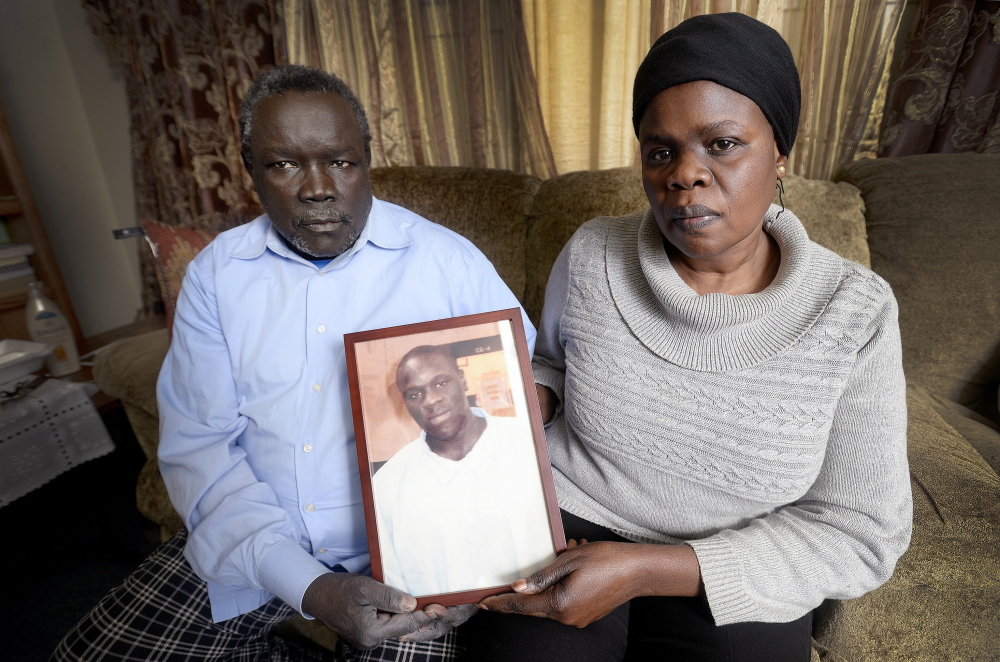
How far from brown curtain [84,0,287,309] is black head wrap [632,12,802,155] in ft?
6.57

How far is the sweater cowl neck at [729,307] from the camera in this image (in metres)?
0.81

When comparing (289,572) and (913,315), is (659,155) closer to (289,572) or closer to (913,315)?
(289,572)

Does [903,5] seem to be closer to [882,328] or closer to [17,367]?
[882,328]

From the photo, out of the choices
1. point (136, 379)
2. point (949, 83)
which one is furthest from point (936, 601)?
point (136, 379)

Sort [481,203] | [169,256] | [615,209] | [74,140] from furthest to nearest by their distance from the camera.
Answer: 1. [74,140]
2. [481,203]
3. [169,256]
4. [615,209]

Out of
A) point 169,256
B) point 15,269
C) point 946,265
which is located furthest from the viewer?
point 15,269

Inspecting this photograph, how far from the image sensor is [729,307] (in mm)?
823

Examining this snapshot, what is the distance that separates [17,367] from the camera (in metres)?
1.64

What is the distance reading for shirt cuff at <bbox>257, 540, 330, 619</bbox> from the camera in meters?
0.84

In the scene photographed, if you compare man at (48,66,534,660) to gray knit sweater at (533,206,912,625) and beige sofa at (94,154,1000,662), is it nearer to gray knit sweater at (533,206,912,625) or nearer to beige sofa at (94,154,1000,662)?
gray knit sweater at (533,206,912,625)

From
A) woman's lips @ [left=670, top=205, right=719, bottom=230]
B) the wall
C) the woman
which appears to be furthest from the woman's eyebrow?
the wall

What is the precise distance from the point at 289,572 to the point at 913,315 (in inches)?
61.2

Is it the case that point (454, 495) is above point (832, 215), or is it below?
below

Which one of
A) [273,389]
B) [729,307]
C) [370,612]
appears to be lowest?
[370,612]
